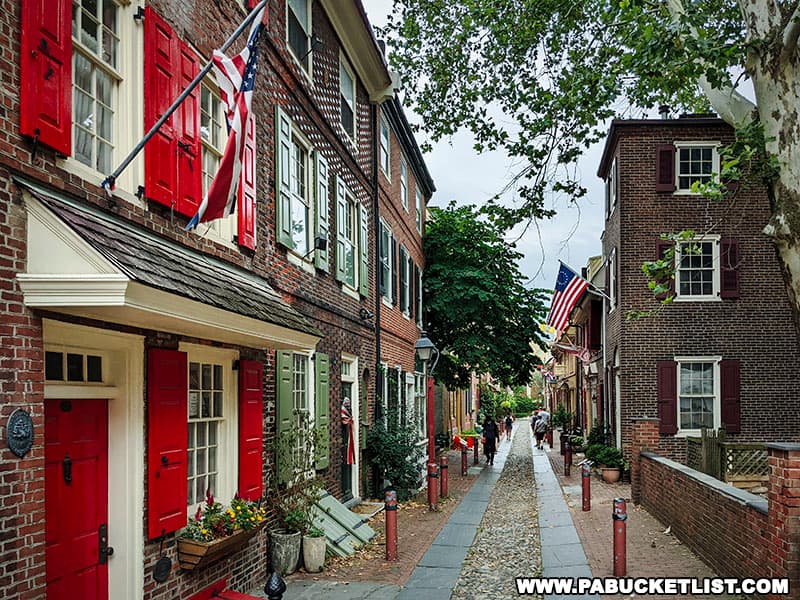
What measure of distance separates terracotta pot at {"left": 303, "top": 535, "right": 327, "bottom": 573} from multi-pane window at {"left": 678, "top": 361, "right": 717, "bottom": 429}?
13776 millimetres

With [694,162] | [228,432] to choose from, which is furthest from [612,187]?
[228,432]

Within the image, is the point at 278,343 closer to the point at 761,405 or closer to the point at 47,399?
the point at 47,399

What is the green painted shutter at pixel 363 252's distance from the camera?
52.3 feet

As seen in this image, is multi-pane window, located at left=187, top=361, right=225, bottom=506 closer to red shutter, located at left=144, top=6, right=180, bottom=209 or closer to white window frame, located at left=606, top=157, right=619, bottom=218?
red shutter, located at left=144, top=6, right=180, bottom=209

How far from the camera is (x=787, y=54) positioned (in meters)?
9.45

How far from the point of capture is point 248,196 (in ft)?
30.3

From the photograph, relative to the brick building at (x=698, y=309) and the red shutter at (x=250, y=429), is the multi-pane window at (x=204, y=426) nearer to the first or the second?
the red shutter at (x=250, y=429)

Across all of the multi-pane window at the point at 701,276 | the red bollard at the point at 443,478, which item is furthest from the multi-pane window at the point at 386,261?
the multi-pane window at the point at 701,276

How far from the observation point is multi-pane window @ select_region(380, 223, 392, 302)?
62.1 feet

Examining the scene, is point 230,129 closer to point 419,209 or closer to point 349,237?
point 349,237

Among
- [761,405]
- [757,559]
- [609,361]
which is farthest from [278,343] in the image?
[609,361]

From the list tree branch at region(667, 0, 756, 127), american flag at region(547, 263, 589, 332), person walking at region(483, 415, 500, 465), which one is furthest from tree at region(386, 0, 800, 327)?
person walking at region(483, 415, 500, 465)

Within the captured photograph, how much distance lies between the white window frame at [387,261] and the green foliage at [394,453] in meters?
3.48

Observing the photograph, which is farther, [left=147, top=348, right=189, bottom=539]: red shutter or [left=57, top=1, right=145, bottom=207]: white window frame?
[left=147, top=348, right=189, bottom=539]: red shutter
